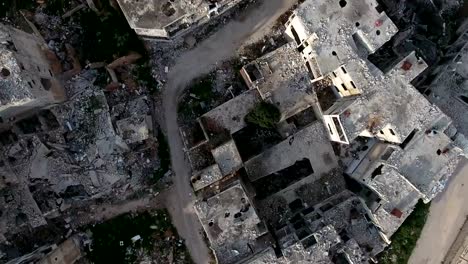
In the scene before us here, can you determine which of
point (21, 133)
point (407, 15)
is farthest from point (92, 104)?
point (407, 15)

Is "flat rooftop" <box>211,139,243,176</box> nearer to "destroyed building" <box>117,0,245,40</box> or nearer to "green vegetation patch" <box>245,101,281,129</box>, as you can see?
"green vegetation patch" <box>245,101,281,129</box>

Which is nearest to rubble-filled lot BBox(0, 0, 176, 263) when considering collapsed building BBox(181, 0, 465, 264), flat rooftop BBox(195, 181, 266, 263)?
collapsed building BBox(181, 0, 465, 264)

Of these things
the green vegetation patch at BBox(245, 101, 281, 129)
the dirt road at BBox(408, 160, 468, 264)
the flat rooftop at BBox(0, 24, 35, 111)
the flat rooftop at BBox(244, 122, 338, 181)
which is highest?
the flat rooftop at BBox(0, 24, 35, 111)

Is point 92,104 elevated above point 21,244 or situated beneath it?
elevated above

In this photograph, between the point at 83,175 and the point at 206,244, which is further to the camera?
the point at 206,244

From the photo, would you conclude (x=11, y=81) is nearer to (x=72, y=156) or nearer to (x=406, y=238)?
(x=72, y=156)

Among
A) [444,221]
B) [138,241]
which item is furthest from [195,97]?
[444,221]

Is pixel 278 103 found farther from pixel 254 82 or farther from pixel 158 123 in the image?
pixel 158 123
